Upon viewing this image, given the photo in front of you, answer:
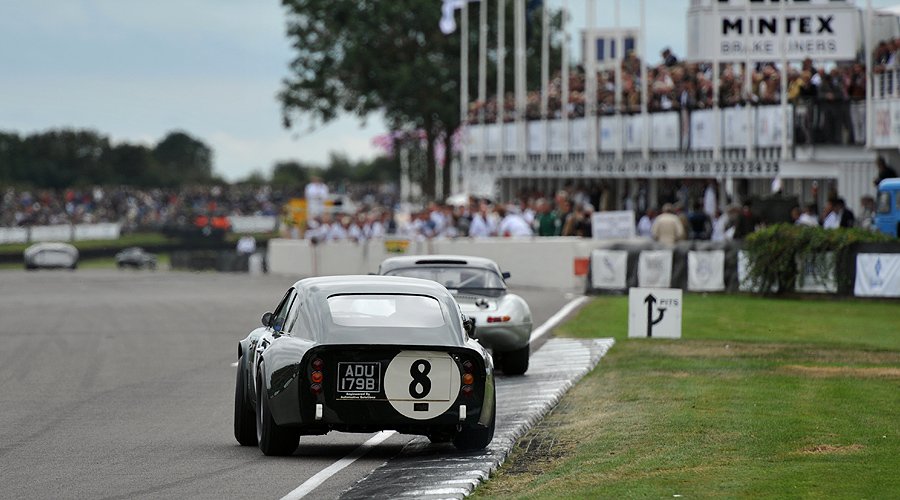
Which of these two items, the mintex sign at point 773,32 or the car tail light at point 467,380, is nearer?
the car tail light at point 467,380

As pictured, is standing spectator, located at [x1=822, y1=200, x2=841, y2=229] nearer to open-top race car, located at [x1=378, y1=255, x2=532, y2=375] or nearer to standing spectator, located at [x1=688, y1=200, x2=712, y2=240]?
standing spectator, located at [x1=688, y1=200, x2=712, y2=240]

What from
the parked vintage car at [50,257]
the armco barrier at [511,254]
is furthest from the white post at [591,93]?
the parked vintage car at [50,257]

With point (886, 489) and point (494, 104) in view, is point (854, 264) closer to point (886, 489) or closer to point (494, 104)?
point (886, 489)

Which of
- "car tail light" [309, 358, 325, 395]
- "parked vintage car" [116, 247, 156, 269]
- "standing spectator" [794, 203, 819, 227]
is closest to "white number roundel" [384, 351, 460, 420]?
"car tail light" [309, 358, 325, 395]

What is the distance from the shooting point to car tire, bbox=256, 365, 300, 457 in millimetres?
12086

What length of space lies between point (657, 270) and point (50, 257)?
4345 centimetres

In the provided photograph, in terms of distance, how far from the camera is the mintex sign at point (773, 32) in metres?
38.8

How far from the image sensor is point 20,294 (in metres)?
39.0

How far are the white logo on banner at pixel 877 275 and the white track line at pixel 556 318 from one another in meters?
5.16

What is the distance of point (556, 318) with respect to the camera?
28.6 meters

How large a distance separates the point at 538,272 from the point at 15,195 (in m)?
68.0

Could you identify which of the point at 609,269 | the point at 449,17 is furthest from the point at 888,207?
the point at 449,17

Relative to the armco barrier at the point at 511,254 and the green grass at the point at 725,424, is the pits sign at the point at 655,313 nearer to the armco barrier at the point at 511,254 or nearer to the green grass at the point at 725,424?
the green grass at the point at 725,424

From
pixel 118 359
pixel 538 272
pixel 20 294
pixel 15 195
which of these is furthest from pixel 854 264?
pixel 15 195
